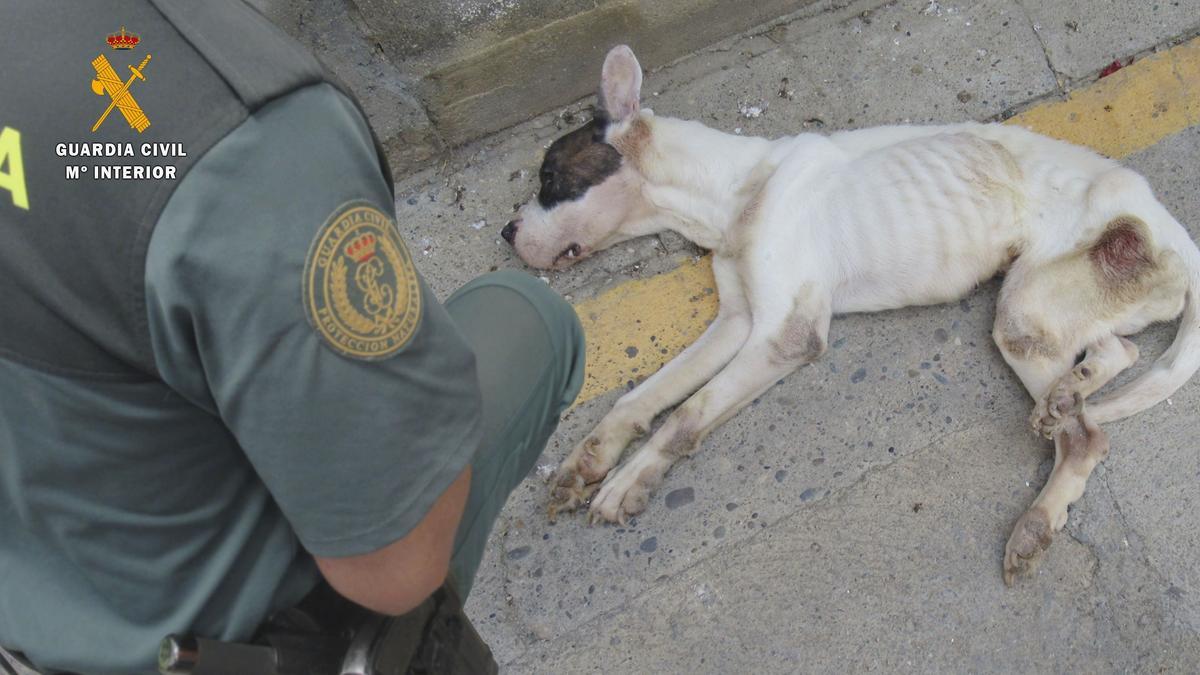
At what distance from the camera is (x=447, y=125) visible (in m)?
3.34

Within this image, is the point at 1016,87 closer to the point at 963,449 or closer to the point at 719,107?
the point at 719,107

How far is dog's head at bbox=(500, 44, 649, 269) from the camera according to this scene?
122 inches

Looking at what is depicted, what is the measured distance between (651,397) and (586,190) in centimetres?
74

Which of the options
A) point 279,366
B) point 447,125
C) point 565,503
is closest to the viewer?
point 279,366

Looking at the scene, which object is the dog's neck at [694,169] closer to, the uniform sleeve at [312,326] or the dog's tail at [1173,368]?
the dog's tail at [1173,368]

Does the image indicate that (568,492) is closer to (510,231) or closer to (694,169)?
(510,231)

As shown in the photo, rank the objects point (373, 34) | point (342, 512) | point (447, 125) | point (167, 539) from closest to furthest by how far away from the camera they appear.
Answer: point (342, 512)
point (167, 539)
point (373, 34)
point (447, 125)

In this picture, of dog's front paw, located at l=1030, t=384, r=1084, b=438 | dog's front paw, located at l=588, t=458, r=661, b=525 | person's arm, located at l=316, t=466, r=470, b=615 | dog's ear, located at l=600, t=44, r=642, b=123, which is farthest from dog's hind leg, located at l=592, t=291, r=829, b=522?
person's arm, located at l=316, t=466, r=470, b=615

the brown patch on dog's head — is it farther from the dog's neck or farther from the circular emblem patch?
the circular emblem patch

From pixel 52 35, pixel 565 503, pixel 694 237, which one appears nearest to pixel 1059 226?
pixel 694 237

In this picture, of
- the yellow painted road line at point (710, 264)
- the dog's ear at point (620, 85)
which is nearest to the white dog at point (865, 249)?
the dog's ear at point (620, 85)

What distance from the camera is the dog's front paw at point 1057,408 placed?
255cm

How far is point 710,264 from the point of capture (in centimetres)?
320

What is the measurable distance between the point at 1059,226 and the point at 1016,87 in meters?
0.85
